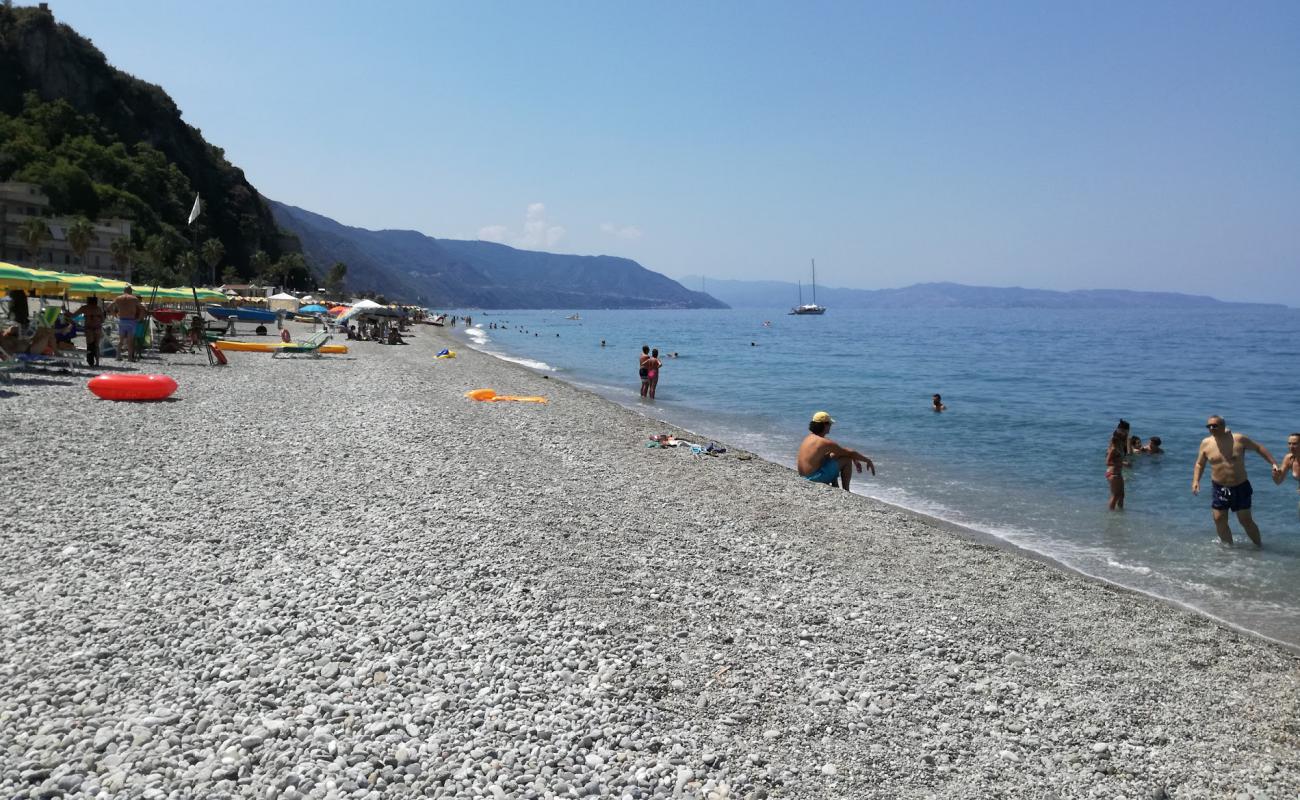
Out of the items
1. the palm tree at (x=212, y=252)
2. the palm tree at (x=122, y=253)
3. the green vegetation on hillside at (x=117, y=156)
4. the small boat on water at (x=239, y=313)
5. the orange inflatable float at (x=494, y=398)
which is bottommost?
the orange inflatable float at (x=494, y=398)

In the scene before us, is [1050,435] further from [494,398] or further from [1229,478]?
[494,398]

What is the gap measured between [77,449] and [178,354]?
1554cm

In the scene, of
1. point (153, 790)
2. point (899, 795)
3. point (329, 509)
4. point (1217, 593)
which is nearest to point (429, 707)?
point (153, 790)

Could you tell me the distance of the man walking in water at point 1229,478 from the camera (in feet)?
30.3

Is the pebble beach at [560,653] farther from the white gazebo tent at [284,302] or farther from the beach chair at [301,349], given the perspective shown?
the white gazebo tent at [284,302]

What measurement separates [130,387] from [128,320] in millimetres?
6077

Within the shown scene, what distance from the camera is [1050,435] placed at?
63.5ft

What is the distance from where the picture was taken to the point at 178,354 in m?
23.2

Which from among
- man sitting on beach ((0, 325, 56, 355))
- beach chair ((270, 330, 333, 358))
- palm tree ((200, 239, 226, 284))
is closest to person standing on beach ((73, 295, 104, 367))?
man sitting on beach ((0, 325, 56, 355))

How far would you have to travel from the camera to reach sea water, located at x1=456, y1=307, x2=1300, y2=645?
8.84 metres

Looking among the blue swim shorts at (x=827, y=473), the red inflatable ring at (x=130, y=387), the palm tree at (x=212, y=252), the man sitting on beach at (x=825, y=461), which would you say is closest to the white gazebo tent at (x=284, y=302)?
the palm tree at (x=212, y=252)

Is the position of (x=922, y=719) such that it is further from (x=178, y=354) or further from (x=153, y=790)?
(x=178, y=354)

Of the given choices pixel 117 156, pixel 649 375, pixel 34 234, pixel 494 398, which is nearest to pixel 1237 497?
pixel 494 398

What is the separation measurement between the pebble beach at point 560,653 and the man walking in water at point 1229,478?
3.01 m
